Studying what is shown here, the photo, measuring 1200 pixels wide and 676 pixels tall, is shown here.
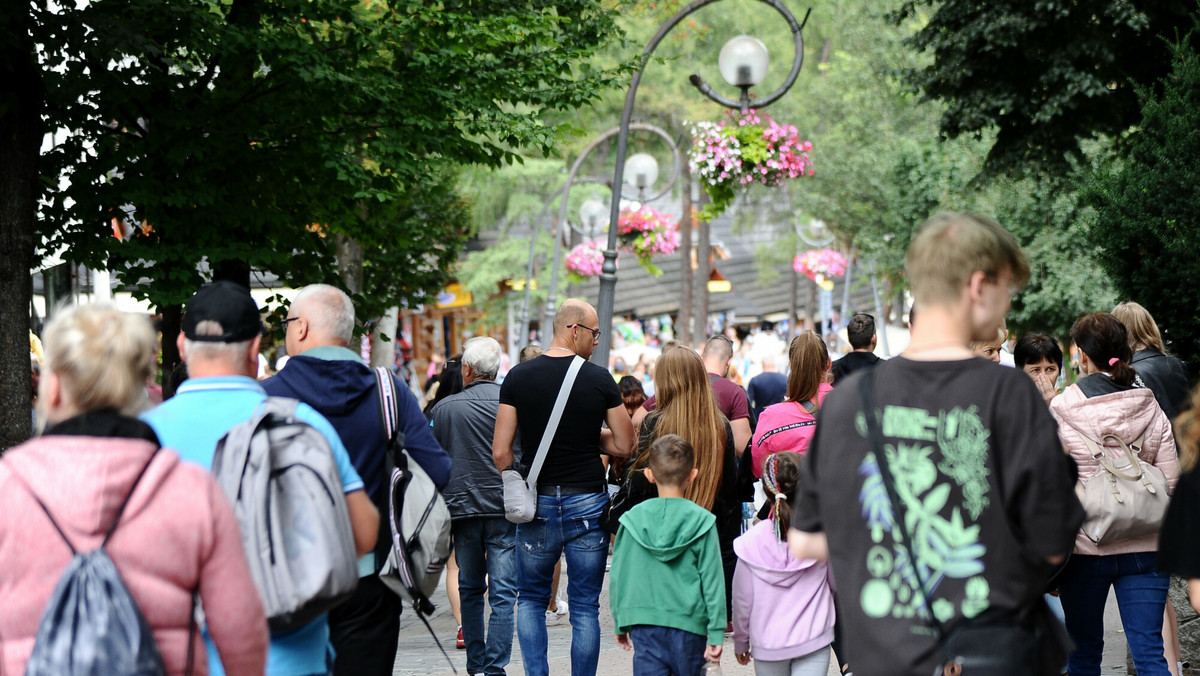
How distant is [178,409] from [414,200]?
13589 millimetres

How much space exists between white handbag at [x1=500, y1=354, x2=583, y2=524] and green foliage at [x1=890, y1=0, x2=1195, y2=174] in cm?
646

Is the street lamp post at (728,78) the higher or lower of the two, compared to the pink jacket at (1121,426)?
higher

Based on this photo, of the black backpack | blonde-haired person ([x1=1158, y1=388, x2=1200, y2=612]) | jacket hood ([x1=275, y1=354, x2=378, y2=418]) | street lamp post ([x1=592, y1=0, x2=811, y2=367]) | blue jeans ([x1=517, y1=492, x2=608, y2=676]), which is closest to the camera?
the black backpack

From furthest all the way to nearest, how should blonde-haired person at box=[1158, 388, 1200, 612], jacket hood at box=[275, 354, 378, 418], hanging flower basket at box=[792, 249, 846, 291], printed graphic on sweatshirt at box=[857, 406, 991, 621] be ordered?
hanging flower basket at box=[792, 249, 846, 291] < jacket hood at box=[275, 354, 378, 418] < blonde-haired person at box=[1158, 388, 1200, 612] < printed graphic on sweatshirt at box=[857, 406, 991, 621]

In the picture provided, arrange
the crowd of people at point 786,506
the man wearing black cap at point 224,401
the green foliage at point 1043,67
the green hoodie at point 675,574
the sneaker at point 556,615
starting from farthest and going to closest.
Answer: the green foliage at point 1043,67, the sneaker at point 556,615, the green hoodie at point 675,574, the man wearing black cap at point 224,401, the crowd of people at point 786,506

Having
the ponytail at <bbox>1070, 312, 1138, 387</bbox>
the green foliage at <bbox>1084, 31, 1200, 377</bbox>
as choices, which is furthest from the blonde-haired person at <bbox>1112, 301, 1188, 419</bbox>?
the green foliage at <bbox>1084, 31, 1200, 377</bbox>

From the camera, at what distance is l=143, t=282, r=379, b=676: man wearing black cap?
3428mm

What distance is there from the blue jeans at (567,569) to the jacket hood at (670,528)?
1.04 m

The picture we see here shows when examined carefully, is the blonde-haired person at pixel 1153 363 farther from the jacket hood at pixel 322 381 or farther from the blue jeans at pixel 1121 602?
the jacket hood at pixel 322 381

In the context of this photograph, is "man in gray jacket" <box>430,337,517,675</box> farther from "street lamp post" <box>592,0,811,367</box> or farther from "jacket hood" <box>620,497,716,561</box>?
"street lamp post" <box>592,0,811,367</box>

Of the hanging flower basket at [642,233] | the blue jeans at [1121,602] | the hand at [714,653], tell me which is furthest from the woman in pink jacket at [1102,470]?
the hanging flower basket at [642,233]

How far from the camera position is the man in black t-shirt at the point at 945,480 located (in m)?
2.81

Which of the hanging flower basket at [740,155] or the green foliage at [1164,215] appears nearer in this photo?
the green foliage at [1164,215]

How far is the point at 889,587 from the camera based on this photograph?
2.88 meters
